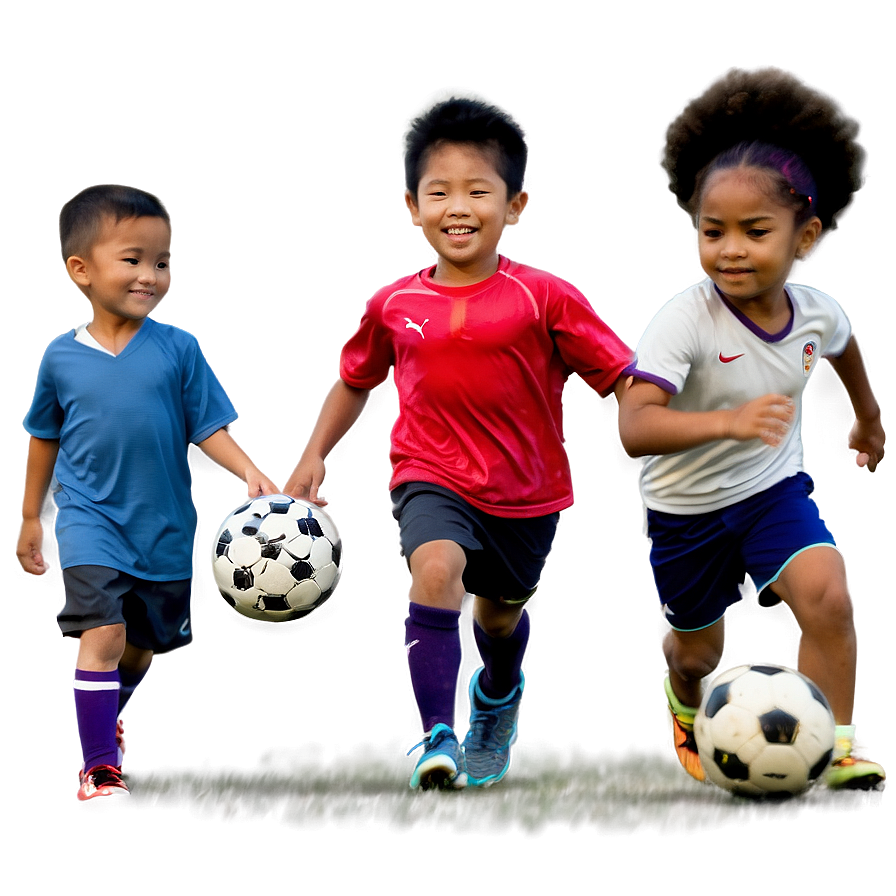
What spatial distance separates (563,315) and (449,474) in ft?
2.22

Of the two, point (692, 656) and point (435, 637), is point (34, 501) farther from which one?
point (692, 656)

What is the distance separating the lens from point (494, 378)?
4625mm

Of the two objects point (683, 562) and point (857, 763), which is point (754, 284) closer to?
point (683, 562)

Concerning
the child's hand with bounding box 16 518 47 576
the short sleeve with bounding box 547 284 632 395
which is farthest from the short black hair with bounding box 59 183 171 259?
the short sleeve with bounding box 547 284 632 395

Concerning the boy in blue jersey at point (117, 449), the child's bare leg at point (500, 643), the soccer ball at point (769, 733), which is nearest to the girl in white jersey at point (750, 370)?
the soccer ball at point (769, 733)

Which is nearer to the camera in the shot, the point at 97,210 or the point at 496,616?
the point at 97,210

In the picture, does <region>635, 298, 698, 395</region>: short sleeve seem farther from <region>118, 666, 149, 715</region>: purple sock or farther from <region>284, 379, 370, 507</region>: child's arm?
<region>118, 666, 149, 715</region>: purple sock

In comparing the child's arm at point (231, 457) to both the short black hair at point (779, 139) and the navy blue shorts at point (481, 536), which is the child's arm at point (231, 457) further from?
the short black hair at point (779, 139)

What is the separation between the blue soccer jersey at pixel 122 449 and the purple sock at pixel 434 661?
1136mm

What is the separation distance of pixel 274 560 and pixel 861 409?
215 cm

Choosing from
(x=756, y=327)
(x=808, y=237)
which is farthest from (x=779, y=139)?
(x=756, y=327)

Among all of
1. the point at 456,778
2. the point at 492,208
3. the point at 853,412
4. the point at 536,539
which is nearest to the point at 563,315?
the point at 492,208

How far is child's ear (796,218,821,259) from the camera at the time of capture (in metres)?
4.39

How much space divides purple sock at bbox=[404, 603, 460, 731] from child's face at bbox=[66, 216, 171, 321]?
1.57 meters
